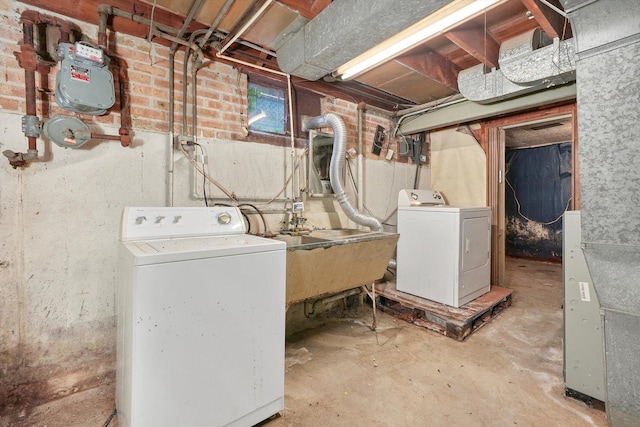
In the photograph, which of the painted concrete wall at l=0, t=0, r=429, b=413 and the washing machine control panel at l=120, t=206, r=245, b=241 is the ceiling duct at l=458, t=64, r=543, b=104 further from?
the washing machine control panel at l=120, t=206, r=245, b=241

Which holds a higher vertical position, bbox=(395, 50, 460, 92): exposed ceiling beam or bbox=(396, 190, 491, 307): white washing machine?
bbox=(395, 50, 460, 92): exposed ceiling beam

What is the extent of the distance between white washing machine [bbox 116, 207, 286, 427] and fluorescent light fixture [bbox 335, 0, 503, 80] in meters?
1.63

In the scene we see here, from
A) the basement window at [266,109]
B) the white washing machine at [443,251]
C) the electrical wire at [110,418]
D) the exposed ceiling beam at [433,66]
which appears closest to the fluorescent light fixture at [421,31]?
the exposed ceiling beam at [433,66]

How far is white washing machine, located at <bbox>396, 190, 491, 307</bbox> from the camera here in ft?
8.99

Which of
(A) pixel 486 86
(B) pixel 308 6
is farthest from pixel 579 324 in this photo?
(B) pixel 308 6

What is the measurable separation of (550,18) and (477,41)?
47 centimetres

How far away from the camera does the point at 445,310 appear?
265cm

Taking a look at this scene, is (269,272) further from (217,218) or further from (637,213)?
(637,213)

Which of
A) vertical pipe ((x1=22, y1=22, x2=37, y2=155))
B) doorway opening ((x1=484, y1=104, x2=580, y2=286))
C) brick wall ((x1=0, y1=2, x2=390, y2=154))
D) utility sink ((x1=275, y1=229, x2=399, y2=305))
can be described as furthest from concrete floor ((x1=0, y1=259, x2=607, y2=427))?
doorway opening ((x1=484, y1=104, x2=580, y2=286))

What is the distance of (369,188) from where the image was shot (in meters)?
3.46

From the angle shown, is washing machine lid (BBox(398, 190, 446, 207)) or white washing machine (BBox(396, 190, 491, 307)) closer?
white washing machine (BBox(396, 190, 491, 307))

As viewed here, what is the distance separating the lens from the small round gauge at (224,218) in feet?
6.11

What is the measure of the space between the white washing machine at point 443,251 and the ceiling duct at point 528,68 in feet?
3.75

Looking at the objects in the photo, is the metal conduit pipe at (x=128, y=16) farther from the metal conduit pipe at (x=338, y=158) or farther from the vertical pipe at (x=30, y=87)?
the metal conduit pipe at (x=338, y=158)
